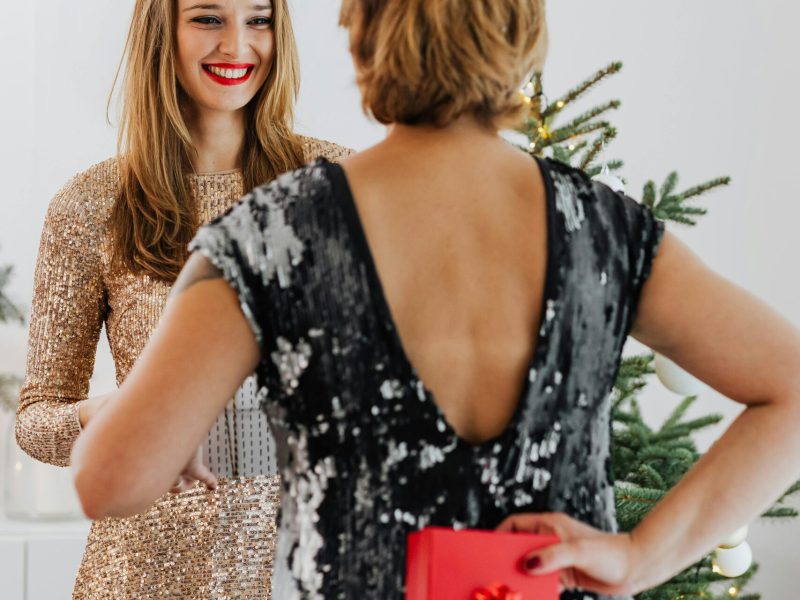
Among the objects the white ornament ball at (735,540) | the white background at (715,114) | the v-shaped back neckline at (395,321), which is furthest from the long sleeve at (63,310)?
the white background at (715,114)

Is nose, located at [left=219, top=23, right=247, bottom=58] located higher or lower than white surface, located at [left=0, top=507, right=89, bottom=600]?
higher

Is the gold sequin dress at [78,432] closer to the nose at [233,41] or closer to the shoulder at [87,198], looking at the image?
the shoulder at [87,198]

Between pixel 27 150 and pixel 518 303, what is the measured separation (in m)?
2.67

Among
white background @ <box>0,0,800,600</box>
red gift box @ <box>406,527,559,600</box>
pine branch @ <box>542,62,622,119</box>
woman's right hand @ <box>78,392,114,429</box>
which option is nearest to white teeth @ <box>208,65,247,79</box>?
woman's right hand @ <box>78,392,114,429</box>

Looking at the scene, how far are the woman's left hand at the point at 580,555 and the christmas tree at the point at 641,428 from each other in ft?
3.72

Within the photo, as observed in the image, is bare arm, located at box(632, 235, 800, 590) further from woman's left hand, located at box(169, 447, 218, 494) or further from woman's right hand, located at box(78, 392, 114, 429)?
woman's right hand, located at box(78, 392, 114, 429)

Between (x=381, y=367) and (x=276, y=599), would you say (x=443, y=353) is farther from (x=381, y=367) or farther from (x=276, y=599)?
(x=276, y=599)

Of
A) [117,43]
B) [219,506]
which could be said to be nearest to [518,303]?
[219,506]

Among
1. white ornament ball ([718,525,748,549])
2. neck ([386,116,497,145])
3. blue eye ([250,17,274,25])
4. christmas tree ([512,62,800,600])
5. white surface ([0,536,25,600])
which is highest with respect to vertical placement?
blue eye ([250,17,274,25])

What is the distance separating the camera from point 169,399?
2.83 ft

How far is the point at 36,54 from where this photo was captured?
126 inches

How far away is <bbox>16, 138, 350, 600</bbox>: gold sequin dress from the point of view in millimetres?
1643

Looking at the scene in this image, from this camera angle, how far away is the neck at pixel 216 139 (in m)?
1.84

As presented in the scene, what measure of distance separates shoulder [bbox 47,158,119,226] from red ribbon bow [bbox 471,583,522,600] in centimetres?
111
